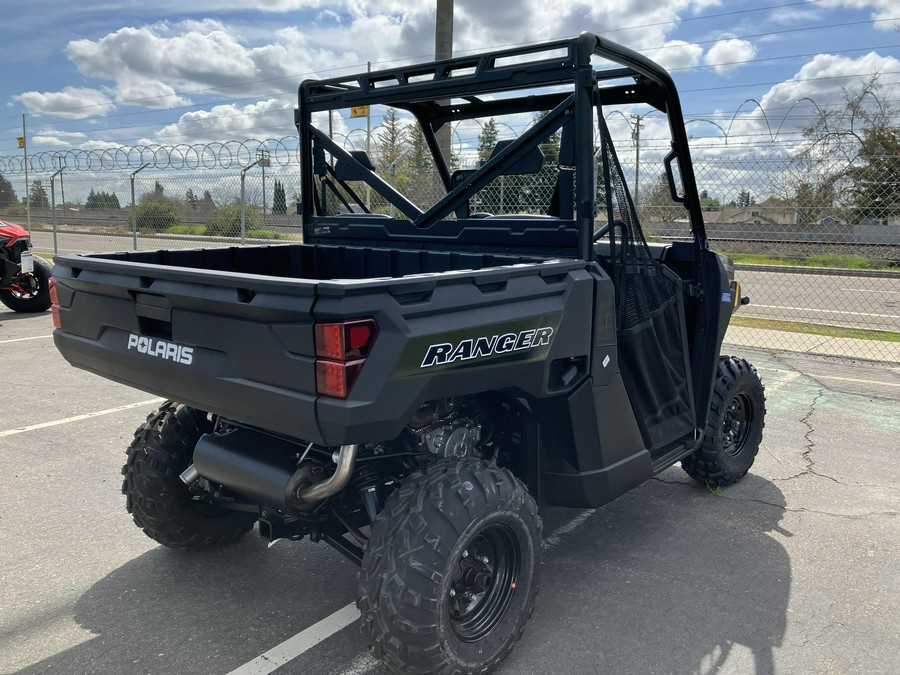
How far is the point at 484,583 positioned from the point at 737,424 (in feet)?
7.96

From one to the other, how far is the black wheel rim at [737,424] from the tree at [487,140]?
2380 millimetres

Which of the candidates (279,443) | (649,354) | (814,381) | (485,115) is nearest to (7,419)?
(279,443)

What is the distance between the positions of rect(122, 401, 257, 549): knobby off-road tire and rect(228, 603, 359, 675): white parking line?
0.82 metres

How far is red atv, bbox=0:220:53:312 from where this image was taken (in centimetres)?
979

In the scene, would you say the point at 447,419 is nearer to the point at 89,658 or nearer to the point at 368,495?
the point at 368,495

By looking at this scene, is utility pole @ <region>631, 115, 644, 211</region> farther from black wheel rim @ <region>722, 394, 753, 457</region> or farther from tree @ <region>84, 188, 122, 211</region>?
tree @ <region>84, 188, 122, 211</region>

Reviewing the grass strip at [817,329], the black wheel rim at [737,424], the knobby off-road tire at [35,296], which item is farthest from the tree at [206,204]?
the black wheel rim at [737,424]

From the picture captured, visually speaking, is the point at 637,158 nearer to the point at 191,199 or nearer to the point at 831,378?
the point at 831,378

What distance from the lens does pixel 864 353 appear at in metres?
8.54

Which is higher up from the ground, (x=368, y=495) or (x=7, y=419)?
(x=368, y=495)

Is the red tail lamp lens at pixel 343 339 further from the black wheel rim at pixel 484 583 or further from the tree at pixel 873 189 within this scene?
the tree at pixel 873 189

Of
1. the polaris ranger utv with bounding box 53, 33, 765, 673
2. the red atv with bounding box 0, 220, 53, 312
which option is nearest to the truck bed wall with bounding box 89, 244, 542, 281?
the polaris ranger utv with bounding box 53, 33, 765, 673

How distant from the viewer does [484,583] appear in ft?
8.88

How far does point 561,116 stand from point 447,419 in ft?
4.22
